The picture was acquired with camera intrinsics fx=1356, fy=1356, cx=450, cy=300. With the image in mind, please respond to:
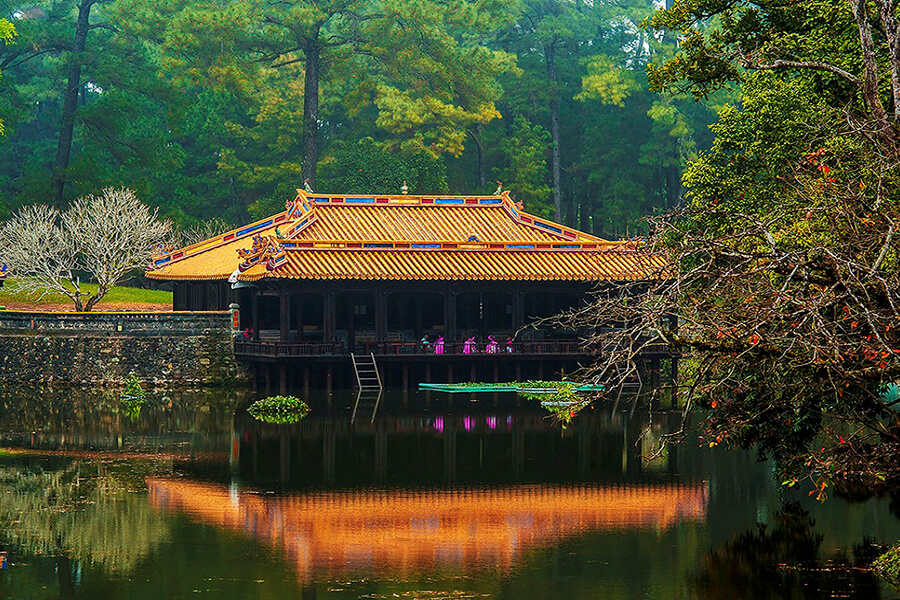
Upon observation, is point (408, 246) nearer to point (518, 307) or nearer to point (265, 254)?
point (518, 307)

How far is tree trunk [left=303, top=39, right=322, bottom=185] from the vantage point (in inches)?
2768

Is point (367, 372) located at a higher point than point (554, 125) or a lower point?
lower

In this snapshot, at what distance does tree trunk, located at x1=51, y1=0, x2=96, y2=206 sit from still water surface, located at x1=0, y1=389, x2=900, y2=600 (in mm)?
32363

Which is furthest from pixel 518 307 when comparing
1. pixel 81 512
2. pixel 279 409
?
pixel 81 512

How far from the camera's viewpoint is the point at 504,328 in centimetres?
4856

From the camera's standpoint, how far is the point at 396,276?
1724 inches

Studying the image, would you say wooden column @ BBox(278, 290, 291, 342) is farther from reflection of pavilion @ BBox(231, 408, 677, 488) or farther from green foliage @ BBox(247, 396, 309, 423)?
reflection of pavilion @ BBox(231, 408, 677, 488)

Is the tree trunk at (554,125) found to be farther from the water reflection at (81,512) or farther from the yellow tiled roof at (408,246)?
the water reflection at (81,512)

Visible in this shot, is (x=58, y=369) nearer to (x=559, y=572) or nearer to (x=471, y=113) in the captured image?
(x=559, y=572)

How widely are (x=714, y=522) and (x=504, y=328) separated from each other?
27.1 meters

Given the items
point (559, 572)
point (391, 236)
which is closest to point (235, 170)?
point (391, 236)

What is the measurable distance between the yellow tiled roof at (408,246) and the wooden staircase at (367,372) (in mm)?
2612

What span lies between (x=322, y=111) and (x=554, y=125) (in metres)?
14.1

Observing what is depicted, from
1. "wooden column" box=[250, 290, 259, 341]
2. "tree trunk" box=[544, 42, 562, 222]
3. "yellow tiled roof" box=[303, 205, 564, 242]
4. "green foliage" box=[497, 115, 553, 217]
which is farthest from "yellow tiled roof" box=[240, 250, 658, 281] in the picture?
"tree trunk" box=[544, 42, 562, 222]
